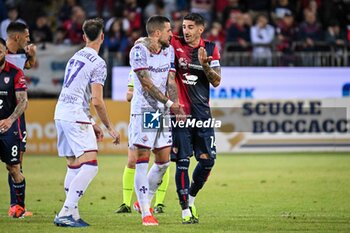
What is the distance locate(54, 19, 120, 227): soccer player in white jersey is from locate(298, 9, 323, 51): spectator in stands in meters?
15.1

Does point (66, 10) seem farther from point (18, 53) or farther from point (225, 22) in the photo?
point (18, 53)

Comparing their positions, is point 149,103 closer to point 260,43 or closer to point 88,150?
point 88,150

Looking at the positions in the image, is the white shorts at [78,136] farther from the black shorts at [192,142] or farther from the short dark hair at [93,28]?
the black shorts at [192,142]

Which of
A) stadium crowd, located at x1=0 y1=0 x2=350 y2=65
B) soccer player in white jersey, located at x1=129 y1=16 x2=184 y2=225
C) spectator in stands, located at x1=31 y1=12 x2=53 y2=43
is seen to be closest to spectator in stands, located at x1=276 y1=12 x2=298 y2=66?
stadium crowd, located at x1=0 y1=0 x2=350 y2=65

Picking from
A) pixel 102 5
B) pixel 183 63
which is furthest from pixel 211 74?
pixel 102 5

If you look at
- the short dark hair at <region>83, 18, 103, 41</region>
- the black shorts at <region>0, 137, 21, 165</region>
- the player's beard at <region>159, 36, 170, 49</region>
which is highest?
the short dark hair at <region>83, 18, 103, 41</region>

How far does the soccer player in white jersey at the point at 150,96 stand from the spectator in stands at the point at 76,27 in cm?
1432

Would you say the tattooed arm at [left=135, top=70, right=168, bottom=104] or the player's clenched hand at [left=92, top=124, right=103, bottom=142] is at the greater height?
the tattooed arm at [left=135, top=70, right=168, bottom=104]

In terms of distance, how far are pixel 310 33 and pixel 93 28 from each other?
15773 millimetres

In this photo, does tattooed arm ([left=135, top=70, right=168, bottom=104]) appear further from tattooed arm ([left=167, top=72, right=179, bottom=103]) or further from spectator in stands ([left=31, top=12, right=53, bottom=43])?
spectator in stands ([left=31, top=12, right=53, bottom=43])

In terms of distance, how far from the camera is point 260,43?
25844 mm

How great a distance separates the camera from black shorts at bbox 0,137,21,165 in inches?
503

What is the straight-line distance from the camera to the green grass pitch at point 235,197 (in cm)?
1185

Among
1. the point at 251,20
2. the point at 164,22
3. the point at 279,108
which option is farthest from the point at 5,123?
the point at 251,20
